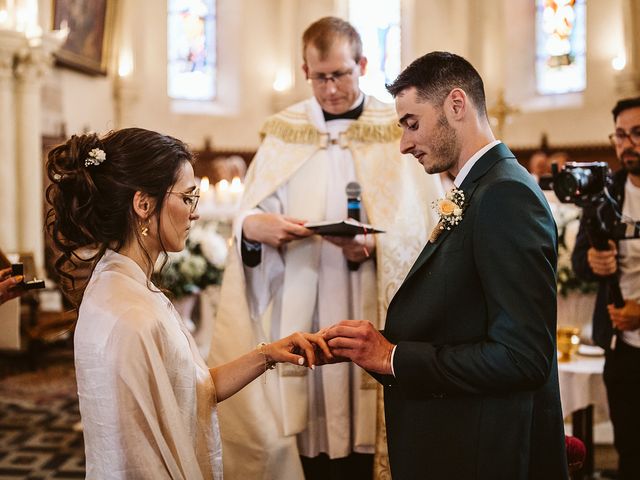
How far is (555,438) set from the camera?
2012mm

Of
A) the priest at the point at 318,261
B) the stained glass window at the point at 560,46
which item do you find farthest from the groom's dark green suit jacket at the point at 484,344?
the stained glass window at the point at 560,46

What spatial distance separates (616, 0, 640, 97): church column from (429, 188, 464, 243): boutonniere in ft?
35.4

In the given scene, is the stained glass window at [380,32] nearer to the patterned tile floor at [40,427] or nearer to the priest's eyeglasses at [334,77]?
the patterned tile floor at [40,427]

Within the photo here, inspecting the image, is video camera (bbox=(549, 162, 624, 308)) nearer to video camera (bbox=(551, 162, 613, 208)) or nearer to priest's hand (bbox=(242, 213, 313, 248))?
video camera (bbox=(551, 162, 613, 208))

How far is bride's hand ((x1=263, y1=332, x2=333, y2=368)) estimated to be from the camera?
2.23m

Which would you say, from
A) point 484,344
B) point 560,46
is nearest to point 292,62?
point 560,46

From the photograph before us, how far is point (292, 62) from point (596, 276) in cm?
1111

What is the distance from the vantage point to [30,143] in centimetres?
928

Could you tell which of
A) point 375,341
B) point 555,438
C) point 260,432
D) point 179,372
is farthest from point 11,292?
point 555,438

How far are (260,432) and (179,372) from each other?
1180 millimetres

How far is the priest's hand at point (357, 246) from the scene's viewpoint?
296 cm

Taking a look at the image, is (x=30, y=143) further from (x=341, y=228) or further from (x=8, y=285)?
(x=341, y=228)

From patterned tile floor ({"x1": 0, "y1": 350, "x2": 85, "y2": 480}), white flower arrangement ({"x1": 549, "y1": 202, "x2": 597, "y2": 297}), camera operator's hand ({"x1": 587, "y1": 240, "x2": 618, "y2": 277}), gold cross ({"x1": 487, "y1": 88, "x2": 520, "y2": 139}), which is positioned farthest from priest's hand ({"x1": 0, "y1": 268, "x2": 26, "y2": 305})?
gold cross ({"x1": 487, "y1": 88, "x2": 520, "y2": 139})

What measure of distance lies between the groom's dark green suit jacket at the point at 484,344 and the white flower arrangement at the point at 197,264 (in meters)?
3.93
